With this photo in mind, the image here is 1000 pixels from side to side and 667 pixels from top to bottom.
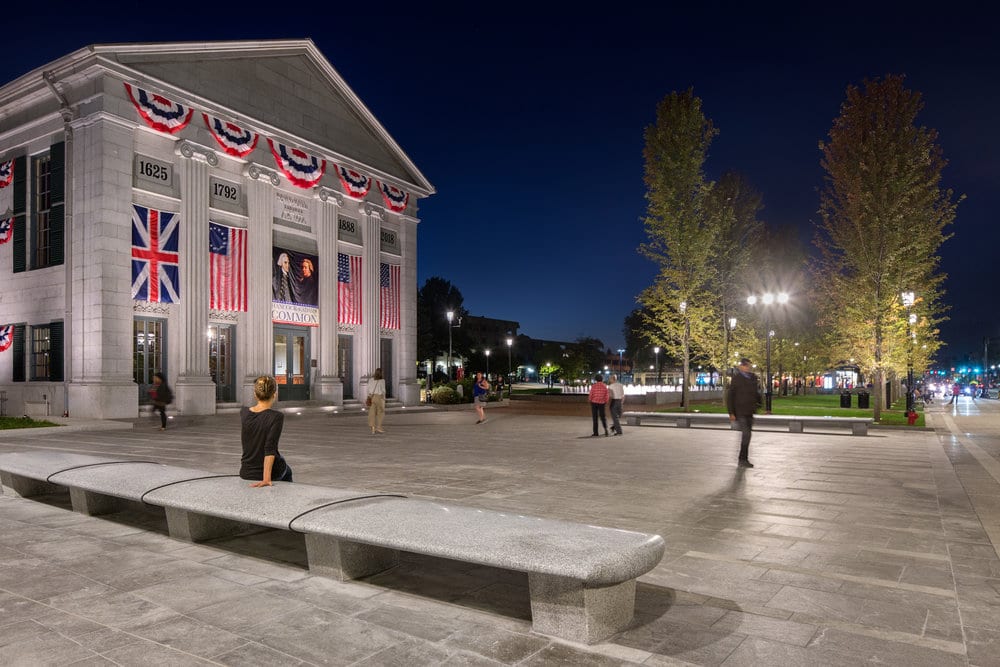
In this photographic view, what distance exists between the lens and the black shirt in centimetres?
630

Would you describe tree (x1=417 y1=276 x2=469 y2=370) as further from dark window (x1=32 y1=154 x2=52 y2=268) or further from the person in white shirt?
the person in white shirt

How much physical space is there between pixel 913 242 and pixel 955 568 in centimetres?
2475

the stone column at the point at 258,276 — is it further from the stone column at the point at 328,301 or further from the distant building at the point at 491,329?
the distant building at the point at 491,329

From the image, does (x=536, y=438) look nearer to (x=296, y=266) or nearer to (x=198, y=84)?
(x=296, y=266)

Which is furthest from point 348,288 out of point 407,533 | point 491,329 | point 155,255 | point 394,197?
point 491,329

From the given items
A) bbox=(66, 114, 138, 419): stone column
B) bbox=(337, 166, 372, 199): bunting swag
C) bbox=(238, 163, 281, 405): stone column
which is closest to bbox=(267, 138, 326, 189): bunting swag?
bbox=(238, 163, 281, 405): stone column

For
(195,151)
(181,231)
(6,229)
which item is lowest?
(181,231)

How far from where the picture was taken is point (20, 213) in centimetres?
2598

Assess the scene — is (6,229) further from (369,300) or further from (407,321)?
(407,321)

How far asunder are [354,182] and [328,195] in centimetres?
202

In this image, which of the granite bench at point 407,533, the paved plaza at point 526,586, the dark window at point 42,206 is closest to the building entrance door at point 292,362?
the dark window at point 42,206

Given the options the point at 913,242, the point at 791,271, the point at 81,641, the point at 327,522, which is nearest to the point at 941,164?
the point at 913,242

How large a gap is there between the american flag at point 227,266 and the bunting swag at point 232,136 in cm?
330

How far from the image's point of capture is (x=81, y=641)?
4078 millimetres
